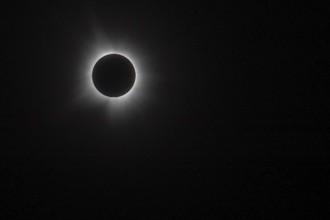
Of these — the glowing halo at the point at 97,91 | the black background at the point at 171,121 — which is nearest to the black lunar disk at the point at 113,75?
the glowing halo at the point at 97,91

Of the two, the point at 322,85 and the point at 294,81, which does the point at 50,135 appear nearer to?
the point at 294,81

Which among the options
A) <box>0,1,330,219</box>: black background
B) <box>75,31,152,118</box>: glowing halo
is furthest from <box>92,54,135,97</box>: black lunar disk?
<box>0,1,330,219</box>: black background

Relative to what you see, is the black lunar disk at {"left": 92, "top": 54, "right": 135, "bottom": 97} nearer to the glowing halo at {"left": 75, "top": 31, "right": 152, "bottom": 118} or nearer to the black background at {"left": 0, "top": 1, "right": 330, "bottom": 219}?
the glowing halo at {"left": 75, "top": 31, "right": 152, "bottom": 118}

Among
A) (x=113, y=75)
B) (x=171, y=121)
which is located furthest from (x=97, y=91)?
(x=171, y=121)

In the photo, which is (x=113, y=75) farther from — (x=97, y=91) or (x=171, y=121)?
(x=171, y=121)

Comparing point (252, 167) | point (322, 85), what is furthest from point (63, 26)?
point (322, 85)

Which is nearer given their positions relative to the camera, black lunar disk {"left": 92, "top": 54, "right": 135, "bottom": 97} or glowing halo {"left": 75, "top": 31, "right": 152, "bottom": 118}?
black lunar disk {"left": 92, "top": 54, "right": 135, "bottom": 97}
